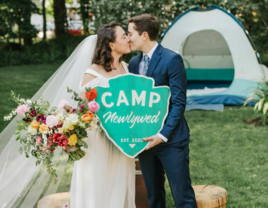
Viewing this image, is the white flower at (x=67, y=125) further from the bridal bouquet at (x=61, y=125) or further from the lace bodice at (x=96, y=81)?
the lace bodice at (x=96, y=81)

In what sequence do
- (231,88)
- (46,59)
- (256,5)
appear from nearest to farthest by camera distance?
1. (231,88)
2. (256,5)
3. (46,59)

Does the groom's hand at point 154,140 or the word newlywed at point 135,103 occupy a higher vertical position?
the word newlywed at point 135,103

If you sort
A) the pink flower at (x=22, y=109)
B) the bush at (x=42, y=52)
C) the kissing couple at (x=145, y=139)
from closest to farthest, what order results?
the pink flower at (x=22, y=109), the kissing couple at (x=145, y=139), the bush at (x=42, y=52)

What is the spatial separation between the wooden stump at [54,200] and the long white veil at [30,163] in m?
0.06

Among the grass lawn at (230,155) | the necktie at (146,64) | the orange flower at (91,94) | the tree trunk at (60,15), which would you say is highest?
the tree trunk at (60,15)

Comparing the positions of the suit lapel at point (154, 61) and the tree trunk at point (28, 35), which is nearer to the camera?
the suit lapel at point (154, 61)

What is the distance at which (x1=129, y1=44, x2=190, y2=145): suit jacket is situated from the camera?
7.42ft

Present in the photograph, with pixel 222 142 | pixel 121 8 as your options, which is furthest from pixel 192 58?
pixel 222 142

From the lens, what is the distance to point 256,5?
9430mm

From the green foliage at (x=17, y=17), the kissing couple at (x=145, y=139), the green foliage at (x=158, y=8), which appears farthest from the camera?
the green foliage at (x=17, y=17)

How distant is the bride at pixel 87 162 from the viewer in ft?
7.97

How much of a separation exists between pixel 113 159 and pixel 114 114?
1.32 ft

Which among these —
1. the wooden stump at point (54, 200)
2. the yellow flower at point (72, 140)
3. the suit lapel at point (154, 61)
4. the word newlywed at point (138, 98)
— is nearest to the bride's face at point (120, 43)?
the suit lapel at point (154, 61)

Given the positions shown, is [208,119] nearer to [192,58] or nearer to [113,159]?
[192,58]
